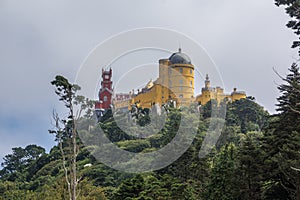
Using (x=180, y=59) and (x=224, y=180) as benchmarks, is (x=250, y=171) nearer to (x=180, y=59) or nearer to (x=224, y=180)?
(x=224, y=180)

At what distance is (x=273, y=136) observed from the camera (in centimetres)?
1413

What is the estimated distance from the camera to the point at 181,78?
4584cm

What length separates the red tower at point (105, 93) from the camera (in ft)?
170

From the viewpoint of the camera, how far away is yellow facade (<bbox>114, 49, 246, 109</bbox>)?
4553 centimetres

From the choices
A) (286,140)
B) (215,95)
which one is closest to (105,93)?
(215,95)

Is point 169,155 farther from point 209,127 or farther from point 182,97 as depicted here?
point 182,97

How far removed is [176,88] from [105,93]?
1053 cm

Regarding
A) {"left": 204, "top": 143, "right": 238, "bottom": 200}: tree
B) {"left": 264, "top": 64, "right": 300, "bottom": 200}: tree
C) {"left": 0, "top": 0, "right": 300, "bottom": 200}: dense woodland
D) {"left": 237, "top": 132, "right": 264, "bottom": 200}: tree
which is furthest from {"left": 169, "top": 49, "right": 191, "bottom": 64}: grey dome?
{"left": 264, "top": 64, "right": 300, "bottom": 200}: tree

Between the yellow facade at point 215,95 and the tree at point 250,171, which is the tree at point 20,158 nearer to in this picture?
the yellow facade at point 215,95

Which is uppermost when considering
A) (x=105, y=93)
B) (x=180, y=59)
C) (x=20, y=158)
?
(x=180, y=59)

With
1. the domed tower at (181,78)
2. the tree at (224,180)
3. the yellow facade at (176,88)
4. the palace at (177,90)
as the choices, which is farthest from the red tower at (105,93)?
the tree at (224,180)

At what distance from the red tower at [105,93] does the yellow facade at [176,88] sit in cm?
555

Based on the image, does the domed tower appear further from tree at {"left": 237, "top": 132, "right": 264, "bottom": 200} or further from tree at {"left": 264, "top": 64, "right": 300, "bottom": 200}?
tree at {"left": 264, "top": 64, "right": 300, "bottom": 200}

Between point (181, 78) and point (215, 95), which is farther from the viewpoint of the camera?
point (215, 95)
